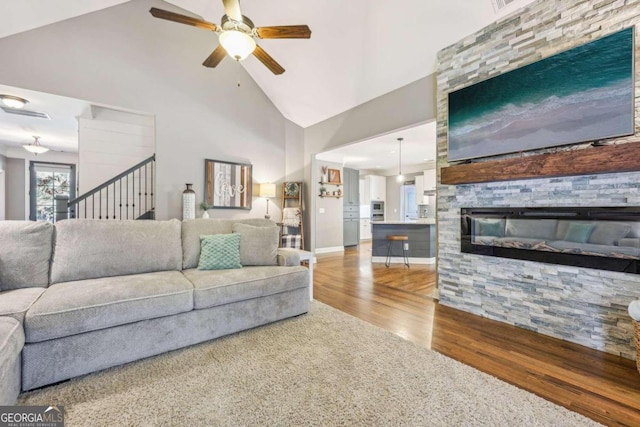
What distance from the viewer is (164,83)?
4.36 m

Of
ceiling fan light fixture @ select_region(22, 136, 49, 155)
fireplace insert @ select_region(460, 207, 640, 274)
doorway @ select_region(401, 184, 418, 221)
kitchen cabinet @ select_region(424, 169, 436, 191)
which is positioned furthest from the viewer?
doorway @ select_region(401, 184, 418, 221)

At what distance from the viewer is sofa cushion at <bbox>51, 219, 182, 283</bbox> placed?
2.22 metres

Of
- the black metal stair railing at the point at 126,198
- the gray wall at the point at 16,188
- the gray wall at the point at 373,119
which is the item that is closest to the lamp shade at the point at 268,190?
the gray wall at the point at 373,119

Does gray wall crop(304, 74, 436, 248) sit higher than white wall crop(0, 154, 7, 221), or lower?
higher

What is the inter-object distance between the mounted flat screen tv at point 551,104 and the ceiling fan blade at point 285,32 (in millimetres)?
1707

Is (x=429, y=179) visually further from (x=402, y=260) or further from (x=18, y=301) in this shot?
(x=18, y=301)

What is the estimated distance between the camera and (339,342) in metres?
2.24

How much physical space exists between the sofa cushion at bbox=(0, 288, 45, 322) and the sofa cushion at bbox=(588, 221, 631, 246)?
13.1 ft

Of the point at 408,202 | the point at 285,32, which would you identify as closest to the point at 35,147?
the point at 285,32

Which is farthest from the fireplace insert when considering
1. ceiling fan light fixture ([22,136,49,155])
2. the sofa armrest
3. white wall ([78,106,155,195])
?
ceiling fan light fixture ([22,136,49,155])

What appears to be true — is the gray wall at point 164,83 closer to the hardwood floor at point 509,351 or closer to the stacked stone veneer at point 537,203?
the hardwood floor at point 509,351

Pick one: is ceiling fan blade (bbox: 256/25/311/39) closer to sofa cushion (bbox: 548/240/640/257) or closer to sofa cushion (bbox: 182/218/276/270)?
sofa cushion (bbox: 182/218/276/270)

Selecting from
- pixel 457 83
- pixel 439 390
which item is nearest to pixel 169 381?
pixel 439 390

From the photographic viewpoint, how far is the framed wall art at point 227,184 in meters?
4.80
